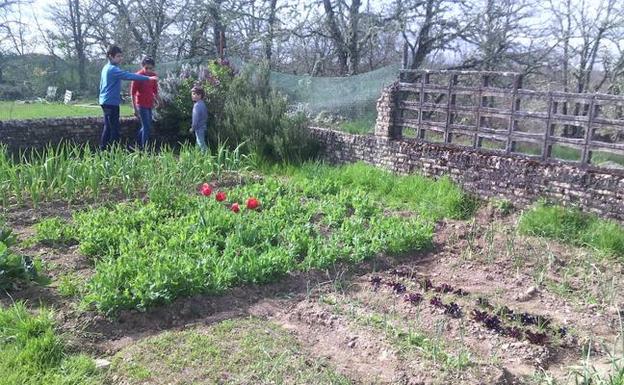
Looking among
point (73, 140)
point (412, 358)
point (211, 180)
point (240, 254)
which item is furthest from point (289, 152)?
point (412, 358)

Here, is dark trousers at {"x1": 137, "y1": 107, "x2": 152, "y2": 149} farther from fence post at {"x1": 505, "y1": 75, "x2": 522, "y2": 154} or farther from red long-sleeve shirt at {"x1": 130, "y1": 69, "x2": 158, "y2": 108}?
fence post at {"x1": 505, "y1": 75, "x2": 522, "y2": 154}

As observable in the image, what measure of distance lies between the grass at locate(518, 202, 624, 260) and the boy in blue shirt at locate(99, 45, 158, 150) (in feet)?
18.5

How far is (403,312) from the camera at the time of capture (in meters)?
4.02

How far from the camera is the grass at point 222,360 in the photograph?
3.07 meters

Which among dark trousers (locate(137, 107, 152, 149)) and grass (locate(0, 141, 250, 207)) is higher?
dark trousers (locate(137, 107, 152, 149))

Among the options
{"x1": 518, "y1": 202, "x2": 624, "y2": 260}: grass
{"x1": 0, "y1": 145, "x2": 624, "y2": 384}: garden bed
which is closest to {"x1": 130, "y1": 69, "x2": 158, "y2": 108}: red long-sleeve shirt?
{"x1": 0, "y1": 145, "x2": 624, "y2": 384}: garden bed

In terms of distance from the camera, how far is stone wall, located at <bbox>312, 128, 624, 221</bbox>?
596cm

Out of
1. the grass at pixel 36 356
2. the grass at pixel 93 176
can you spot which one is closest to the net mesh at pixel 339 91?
the grass at pixel 93 176

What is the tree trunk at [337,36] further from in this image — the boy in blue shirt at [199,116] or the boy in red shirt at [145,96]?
the boy in red shirt at [145,96]

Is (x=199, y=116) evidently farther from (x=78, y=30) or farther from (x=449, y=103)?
(x=78, y=30)

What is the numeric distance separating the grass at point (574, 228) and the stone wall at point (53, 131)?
22.4ft

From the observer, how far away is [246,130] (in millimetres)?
9305

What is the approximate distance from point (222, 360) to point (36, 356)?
3.50 feet

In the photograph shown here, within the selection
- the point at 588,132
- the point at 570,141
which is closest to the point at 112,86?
the point at 570,141
